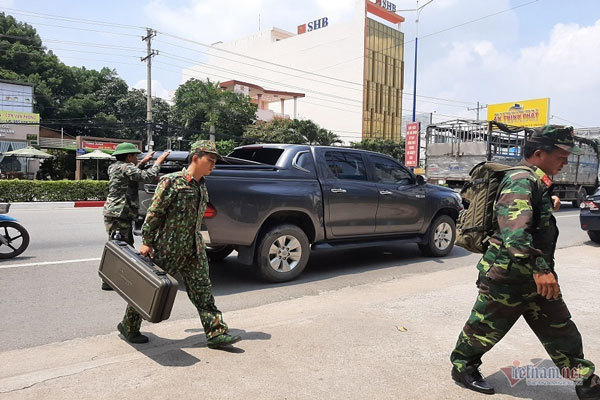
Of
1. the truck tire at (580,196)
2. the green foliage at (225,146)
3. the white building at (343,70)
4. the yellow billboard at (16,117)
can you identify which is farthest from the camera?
the white building at (343,70)

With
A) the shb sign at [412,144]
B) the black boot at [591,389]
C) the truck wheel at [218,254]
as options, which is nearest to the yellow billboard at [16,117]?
the shb sign at [412,144]

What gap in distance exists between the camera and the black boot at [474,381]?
2912 mm

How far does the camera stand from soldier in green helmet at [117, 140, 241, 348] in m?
3.36

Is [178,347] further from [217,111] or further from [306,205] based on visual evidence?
[217,111]

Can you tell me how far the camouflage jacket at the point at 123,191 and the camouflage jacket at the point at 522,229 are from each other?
3805 millimetres

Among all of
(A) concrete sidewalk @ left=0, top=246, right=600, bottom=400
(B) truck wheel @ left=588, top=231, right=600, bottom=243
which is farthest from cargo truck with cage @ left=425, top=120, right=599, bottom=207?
(A) concrete sidewalk @ left=0, top=246, right=600, bottom=400

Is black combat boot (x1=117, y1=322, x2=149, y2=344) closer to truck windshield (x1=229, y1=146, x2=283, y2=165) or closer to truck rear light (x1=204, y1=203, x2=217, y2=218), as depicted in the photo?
truck rear light (x1=204, y1=203, x2=217, y2=218)

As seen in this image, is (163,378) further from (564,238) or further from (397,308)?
(564,238)

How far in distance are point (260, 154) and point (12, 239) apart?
401 cm

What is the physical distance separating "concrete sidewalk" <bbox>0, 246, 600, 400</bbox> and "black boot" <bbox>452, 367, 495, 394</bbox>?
0.17ft

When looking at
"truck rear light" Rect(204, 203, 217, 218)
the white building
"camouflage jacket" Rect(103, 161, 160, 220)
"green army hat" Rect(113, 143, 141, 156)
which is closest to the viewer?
"truck rear light" Rect(204, 203, 217, 218)

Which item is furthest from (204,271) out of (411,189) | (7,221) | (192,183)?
(7,221)

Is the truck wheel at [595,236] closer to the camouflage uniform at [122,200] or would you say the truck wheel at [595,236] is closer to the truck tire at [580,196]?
the camouflage uniform at [122,200]

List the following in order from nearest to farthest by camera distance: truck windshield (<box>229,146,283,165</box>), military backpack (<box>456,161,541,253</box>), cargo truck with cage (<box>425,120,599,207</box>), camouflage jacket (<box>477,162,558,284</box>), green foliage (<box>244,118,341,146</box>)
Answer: camouflage jacket (<box>477,162,558,284</box>), military backpack (<box>456,161,541,253</box>), truck windshield (<box>229,146,283,165</box>), cargo truck with cage (<box>425,120,599,207</box>), green foliage (<box>244,118,341,146</box>)
